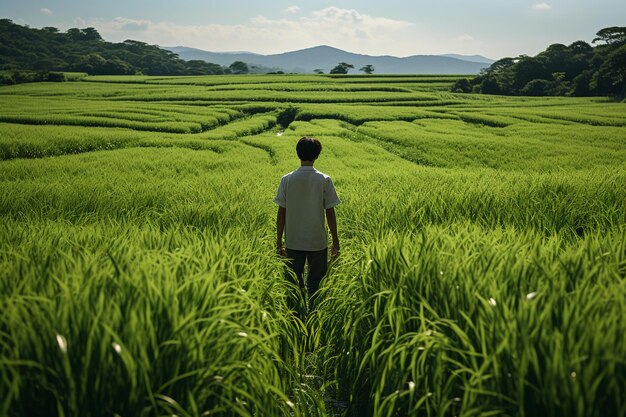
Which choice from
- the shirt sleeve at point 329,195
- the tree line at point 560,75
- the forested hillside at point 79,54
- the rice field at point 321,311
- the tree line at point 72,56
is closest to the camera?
the rice field at point 321,311

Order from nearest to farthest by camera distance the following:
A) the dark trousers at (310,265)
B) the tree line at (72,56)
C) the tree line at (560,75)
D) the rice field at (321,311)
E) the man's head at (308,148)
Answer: the rice field at (321,311) → the man's head at (308,148) → the dark trousers at (310,265) → the tree line at (560,75) → the tree line at (72,56)

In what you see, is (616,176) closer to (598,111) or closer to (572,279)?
(572,279)

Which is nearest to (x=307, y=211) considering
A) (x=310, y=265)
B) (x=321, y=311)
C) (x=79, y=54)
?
(x=310, y=265)

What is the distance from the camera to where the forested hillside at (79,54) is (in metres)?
77.7

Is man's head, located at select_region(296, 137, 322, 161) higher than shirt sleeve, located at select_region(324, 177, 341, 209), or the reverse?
man's head, located at select_region(296, 137, 322, 161)

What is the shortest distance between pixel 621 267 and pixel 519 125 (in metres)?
24.1

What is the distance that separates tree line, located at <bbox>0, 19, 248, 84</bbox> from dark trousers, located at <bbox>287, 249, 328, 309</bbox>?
65.0m

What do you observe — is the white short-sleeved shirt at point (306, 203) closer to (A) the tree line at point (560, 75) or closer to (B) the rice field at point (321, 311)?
Answer: (B) the rice field at point (321, 311)

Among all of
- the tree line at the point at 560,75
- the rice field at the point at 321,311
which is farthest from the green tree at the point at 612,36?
the rice field at the point at 321,311

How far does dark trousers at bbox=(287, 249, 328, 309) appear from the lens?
4.50 metres

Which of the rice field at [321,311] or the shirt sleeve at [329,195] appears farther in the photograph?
the shirt sleeve at [329,195]

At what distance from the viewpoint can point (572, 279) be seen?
2.66 meters

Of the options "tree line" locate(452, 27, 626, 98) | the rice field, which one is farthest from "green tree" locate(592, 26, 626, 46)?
the rice field

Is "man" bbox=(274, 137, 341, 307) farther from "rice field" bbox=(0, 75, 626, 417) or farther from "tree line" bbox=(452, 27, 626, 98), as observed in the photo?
"tree line" bbox=(452, 27, 626, 98)
